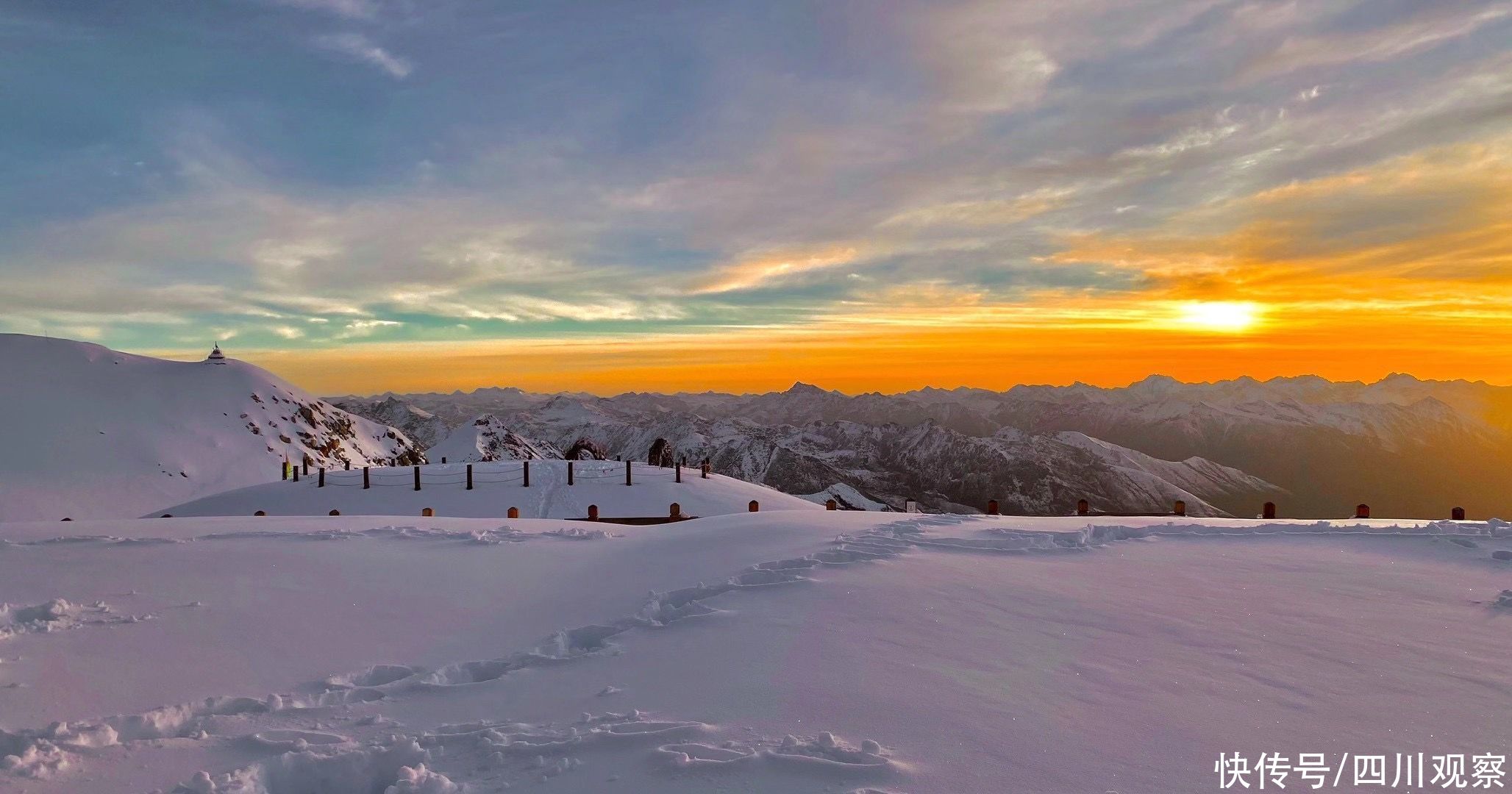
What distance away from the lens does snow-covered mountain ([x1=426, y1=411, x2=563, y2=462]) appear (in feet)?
477

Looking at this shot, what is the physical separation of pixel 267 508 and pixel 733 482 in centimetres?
1972

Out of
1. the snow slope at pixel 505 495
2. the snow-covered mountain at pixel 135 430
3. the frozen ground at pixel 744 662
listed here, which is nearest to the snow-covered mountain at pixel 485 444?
the snow-covered mountain at pixel 135 430

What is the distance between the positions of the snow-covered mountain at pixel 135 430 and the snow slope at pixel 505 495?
23.9 meters

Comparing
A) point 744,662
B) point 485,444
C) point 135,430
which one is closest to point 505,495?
point 744,662

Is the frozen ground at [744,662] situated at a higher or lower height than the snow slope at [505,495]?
higher

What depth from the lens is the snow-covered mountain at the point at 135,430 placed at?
166ft

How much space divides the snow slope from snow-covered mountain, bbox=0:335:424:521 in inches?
939

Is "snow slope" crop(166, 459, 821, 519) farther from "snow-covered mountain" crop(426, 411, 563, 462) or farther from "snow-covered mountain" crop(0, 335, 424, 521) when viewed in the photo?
"snow-covered mountain" crop(426, 411, 563, 462)

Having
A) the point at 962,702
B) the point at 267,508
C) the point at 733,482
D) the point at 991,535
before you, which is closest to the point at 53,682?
the point at 962,702

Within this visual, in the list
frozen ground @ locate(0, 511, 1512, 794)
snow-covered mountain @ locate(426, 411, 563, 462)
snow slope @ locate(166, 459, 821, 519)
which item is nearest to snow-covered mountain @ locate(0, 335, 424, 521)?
snow slope @ locate(166, 459, 821, 519)

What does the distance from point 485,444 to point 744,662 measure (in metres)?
154

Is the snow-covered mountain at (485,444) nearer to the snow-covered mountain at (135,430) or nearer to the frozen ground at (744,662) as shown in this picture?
the snow-covered mountain at (135,430)

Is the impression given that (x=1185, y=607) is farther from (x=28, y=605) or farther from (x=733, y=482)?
(x=733, y=482)

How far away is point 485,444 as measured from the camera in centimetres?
15100
